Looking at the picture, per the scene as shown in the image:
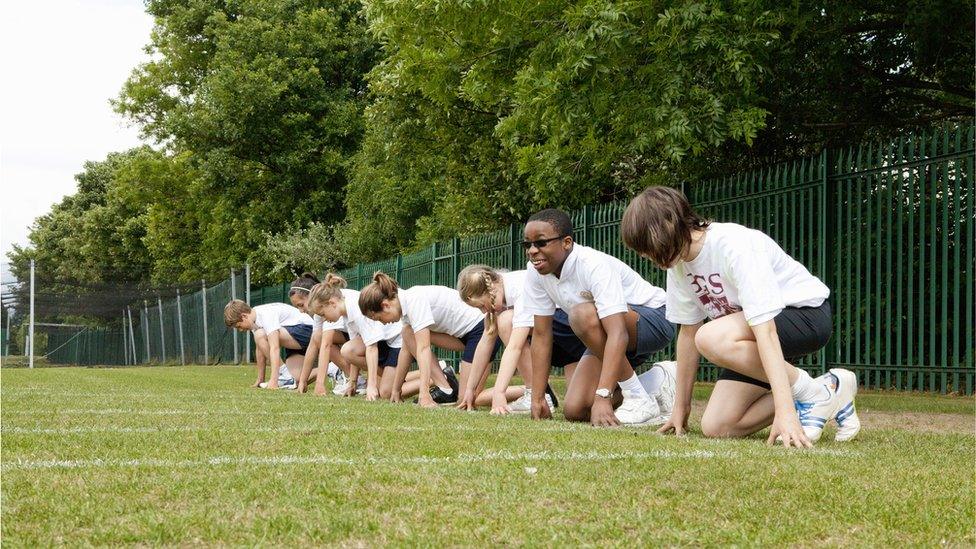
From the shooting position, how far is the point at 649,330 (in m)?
7.10

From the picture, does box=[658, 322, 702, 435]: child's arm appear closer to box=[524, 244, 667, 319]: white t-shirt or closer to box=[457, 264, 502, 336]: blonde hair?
box=[524, 244, 667, 319]: white t-shirt

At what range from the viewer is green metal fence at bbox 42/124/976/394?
9.03 m

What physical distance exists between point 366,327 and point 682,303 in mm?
5051

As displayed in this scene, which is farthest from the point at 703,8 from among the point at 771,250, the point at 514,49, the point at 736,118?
the point at 771,250

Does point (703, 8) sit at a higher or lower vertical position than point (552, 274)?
higher

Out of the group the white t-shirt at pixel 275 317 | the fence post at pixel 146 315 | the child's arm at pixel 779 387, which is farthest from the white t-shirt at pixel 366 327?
the fence post at pixel 146 315

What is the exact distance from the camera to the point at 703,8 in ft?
33.2

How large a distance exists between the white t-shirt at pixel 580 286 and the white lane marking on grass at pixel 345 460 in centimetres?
197

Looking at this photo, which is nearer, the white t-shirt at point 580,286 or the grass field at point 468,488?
the grass field at point 468,488

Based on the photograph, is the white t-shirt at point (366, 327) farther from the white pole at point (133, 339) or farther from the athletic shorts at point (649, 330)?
the white pole at point (133, 339)

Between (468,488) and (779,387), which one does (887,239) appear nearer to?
(779,387)

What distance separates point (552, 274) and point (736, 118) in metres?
4.95

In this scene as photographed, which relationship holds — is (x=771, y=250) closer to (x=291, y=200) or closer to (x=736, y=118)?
(x=736, y=118)

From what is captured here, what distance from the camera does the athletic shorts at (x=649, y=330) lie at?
709 centimetres
